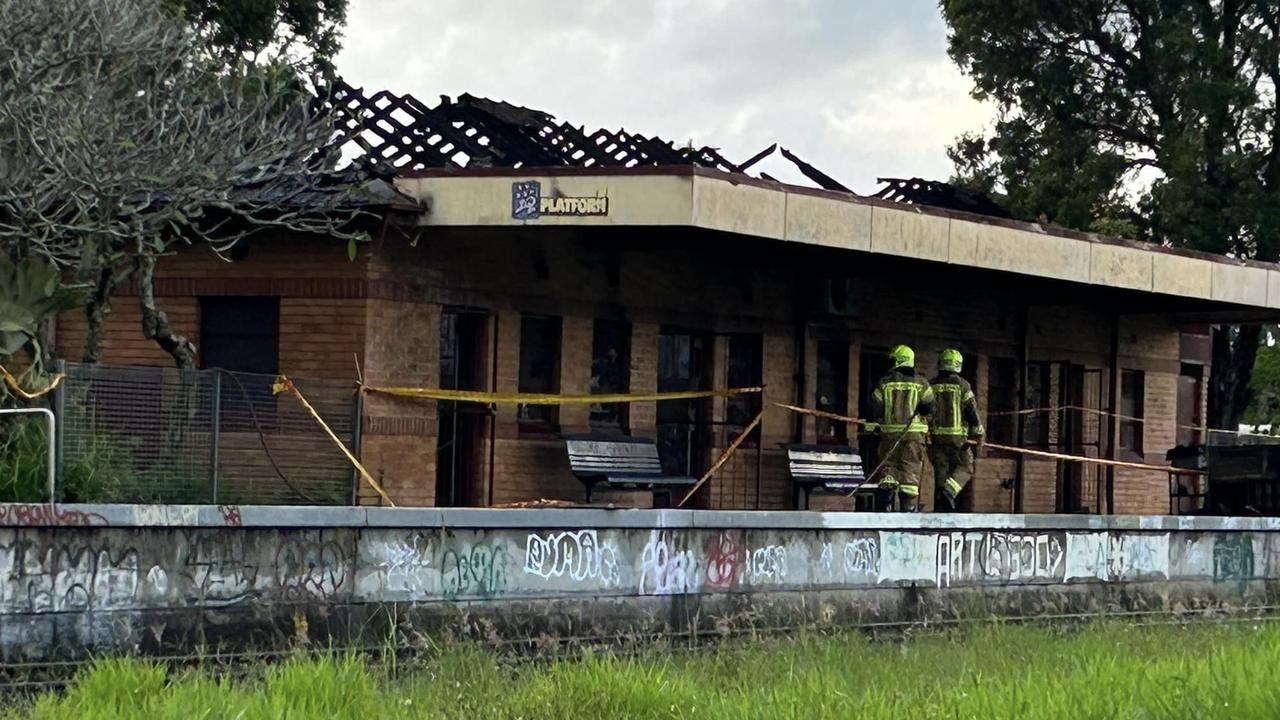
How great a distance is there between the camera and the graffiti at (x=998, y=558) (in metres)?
19.7

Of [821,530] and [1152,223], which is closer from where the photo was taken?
[821,530]

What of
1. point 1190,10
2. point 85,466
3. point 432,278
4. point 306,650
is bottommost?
point 306,650

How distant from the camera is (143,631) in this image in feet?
45.0

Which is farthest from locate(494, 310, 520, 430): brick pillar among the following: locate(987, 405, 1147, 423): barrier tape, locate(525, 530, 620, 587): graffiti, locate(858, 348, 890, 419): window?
locate(987, 405, 1147, 423): barrier tape

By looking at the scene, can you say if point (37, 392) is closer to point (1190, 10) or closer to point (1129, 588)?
point (1129, 588)

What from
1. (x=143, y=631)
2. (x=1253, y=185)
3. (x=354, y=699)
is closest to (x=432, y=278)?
(x=143, y=631)

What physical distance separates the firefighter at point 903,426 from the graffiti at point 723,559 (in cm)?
421

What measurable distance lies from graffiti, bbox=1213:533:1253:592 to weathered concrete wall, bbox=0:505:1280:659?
0.08 m

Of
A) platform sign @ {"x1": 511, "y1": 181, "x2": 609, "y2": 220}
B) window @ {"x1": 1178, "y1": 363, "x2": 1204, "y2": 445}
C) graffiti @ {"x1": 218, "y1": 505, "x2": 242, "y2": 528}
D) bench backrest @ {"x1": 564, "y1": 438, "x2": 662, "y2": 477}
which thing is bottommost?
graffiti @ {"x1": 218, "y1": 505, "x2": 242, "y2": 528}

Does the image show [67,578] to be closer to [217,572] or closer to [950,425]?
[217,572]

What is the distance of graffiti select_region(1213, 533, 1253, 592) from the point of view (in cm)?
2272

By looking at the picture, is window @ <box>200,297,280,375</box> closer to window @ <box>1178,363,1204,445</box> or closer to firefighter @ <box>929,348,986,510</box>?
firefighter @ <box>929,348,986,510</box>

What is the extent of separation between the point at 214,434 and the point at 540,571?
2.71m

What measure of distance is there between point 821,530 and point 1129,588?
4759 mm
